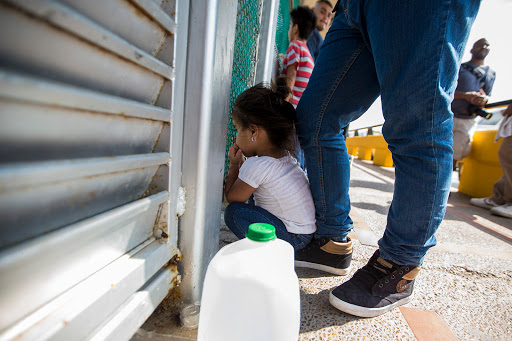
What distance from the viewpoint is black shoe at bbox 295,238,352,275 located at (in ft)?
4.31

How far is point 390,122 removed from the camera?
101 centimetres

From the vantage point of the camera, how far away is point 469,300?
1.24 meters

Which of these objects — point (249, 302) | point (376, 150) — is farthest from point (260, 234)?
point (376, 150)

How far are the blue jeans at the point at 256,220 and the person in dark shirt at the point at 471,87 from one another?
3701 mm

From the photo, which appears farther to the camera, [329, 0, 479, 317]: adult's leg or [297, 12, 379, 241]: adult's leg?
[297, 12, 379, 241]: adult's leg

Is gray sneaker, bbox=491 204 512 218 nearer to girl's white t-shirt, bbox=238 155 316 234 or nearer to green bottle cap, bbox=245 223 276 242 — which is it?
girl's white t-shirt, bbox=238 155 316 234

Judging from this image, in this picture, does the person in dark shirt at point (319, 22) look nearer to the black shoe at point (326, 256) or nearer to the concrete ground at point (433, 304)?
the concrete ground at point (433, 304)

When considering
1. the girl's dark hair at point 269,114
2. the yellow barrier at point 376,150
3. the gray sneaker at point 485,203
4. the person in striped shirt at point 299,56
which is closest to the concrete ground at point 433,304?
the girl's dark hair at point 269,114

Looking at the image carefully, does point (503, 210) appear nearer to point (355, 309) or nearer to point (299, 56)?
point (299, 56)

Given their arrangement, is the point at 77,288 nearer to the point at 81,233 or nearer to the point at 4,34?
the point at 81,233

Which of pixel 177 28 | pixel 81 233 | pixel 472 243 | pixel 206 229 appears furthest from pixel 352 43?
pixel 472 243

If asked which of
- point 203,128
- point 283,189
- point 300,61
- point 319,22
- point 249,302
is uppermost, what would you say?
point 319,22

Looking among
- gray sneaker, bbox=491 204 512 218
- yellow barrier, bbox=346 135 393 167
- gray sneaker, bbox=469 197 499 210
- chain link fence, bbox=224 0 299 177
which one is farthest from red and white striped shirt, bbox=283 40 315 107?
yellow barrier, bbox=346 135 393 167

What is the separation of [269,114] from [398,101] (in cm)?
64
